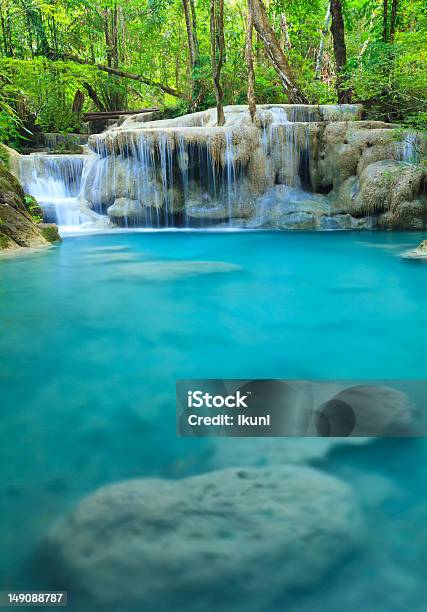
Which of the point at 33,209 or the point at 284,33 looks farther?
the point at 284,33

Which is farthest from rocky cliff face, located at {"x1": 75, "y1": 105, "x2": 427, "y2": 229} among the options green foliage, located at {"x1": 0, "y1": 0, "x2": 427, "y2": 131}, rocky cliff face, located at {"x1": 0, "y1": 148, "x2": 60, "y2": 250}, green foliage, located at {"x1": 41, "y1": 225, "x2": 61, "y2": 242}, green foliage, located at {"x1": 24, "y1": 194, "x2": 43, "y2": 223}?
rocky cliff face, located at {"x1": 0, "y1": 148, "x2": 60, "y2": 250}

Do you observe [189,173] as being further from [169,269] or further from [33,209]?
[169,269]

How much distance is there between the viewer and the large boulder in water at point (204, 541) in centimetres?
157

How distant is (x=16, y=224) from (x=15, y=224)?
19mm

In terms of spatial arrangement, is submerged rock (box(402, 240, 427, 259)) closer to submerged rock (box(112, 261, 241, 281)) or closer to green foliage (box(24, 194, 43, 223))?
submerged rock (box(112, 261, 241, 281))

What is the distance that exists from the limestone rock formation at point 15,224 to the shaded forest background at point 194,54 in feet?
12.7

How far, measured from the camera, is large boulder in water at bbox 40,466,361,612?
157 cm

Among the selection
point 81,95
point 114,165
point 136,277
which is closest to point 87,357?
point 136,277

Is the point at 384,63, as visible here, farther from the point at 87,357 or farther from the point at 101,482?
the point at 101,482

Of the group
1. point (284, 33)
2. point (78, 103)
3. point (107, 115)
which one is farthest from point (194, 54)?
point (284, 33)

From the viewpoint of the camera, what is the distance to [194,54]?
16.9 metres

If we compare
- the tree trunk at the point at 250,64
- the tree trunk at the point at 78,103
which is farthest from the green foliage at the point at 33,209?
the tree trunk at the point at 78,103

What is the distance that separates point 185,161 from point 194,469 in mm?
10714

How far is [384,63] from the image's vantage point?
999 cm
